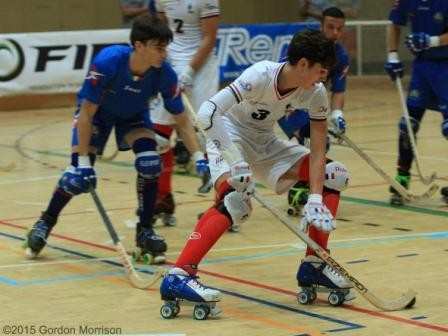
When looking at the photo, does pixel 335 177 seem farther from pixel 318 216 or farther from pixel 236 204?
pixel 236 204

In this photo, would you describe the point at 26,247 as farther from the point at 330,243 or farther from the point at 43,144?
the point at 43,144

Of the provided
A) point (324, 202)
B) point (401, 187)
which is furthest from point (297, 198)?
point (324, 202)

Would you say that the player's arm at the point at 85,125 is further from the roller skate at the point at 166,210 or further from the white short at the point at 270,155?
the roller skate at the point at 166,210

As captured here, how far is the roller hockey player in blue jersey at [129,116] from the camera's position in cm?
609

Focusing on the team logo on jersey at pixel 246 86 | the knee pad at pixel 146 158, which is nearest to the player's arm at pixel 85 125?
Answer: the knee pad at pixel 146 158

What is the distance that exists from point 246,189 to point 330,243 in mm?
1857

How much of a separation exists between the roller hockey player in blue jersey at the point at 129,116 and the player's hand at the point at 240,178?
3.67 feet

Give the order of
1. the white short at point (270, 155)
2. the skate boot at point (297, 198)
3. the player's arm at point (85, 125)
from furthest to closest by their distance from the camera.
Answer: the skate boot at point (297, 198) → the player's arm at point (85, 125) → the white short at point (270, 155)

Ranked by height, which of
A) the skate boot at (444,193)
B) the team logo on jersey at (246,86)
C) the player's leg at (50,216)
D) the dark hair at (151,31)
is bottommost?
the skate boot at (444,193)

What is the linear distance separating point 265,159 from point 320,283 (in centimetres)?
77

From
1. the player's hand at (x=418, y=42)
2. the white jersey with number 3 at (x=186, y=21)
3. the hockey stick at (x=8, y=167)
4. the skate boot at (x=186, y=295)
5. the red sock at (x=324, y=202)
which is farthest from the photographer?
the hockey stick at (x=8, y=167)

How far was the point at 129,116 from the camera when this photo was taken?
6.48 m

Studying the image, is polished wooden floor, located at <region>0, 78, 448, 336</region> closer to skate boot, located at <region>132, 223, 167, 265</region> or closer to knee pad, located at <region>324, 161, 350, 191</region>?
skate boot, located at <region>132, 223, 167, 265</region>

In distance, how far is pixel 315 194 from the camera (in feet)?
17.3
